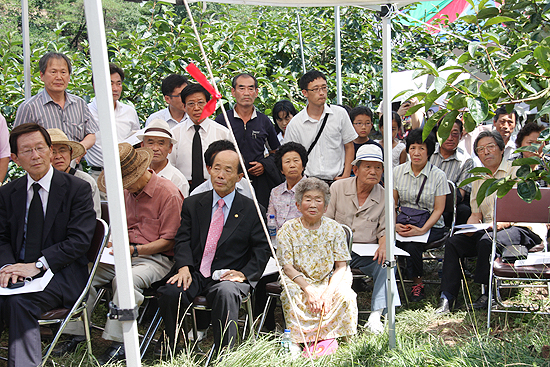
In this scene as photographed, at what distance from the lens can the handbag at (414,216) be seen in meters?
4.94

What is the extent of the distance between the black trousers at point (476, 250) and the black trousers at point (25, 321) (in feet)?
10.3

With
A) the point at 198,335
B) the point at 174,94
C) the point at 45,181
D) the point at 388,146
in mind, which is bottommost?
the point at 198,335

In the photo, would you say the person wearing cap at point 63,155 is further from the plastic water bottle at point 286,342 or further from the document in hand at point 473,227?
the document in hand at point 473,227

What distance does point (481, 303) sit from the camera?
4562 millimetres

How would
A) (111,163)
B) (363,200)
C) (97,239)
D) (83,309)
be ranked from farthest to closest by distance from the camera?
(363,200) → (97,239) → (83,309) → (111,163)

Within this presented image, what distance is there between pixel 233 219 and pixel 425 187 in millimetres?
2042

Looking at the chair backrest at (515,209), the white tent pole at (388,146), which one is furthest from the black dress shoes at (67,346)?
the chair backrest at (515,209)

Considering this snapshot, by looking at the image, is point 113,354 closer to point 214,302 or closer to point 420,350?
point 214,302

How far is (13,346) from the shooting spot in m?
3.22

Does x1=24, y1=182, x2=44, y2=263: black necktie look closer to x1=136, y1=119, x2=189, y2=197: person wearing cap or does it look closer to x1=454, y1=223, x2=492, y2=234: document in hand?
x1=136, y1=119, x2=189, y2=197: person wearing cap

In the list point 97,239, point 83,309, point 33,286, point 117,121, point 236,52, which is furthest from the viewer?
point 236,52

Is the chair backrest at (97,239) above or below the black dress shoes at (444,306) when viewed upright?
above

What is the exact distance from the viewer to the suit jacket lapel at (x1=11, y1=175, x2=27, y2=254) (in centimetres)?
359

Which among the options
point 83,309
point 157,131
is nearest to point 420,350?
point 83,309
